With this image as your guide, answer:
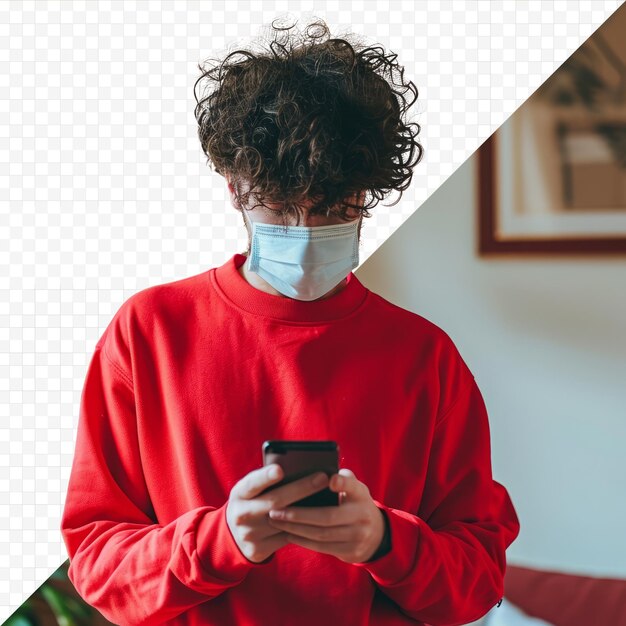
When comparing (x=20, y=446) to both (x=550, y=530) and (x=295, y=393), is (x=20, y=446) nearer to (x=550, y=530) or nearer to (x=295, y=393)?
(x=295, y=393)

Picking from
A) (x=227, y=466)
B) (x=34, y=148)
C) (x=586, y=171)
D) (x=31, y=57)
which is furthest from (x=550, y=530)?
(x=31, y=57)

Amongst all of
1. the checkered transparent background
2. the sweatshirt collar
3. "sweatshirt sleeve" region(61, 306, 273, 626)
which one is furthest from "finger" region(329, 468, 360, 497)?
the checkered transparent background

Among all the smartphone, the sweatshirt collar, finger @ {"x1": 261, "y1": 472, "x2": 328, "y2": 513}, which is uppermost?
the sweatshirt collar

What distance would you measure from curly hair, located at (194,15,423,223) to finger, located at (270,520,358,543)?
314 mm

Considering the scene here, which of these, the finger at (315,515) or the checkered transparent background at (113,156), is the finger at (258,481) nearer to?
the finger at (315,515)

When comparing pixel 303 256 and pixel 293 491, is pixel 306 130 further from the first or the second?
pixel 293 491

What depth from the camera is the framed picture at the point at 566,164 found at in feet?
5.19

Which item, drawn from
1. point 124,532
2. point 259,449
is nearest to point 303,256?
point 259,449

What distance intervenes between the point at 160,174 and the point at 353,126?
73 centimetres

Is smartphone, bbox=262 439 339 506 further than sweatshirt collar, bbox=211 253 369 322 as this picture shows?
No

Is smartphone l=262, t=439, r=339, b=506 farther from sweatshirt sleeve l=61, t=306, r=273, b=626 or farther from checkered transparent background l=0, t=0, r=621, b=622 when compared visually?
checkered transparent background l=0, t=0, r=621, b=622

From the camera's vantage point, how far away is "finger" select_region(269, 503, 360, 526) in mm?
693

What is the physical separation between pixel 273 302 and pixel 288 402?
11 cm

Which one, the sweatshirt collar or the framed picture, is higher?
the framed picture
